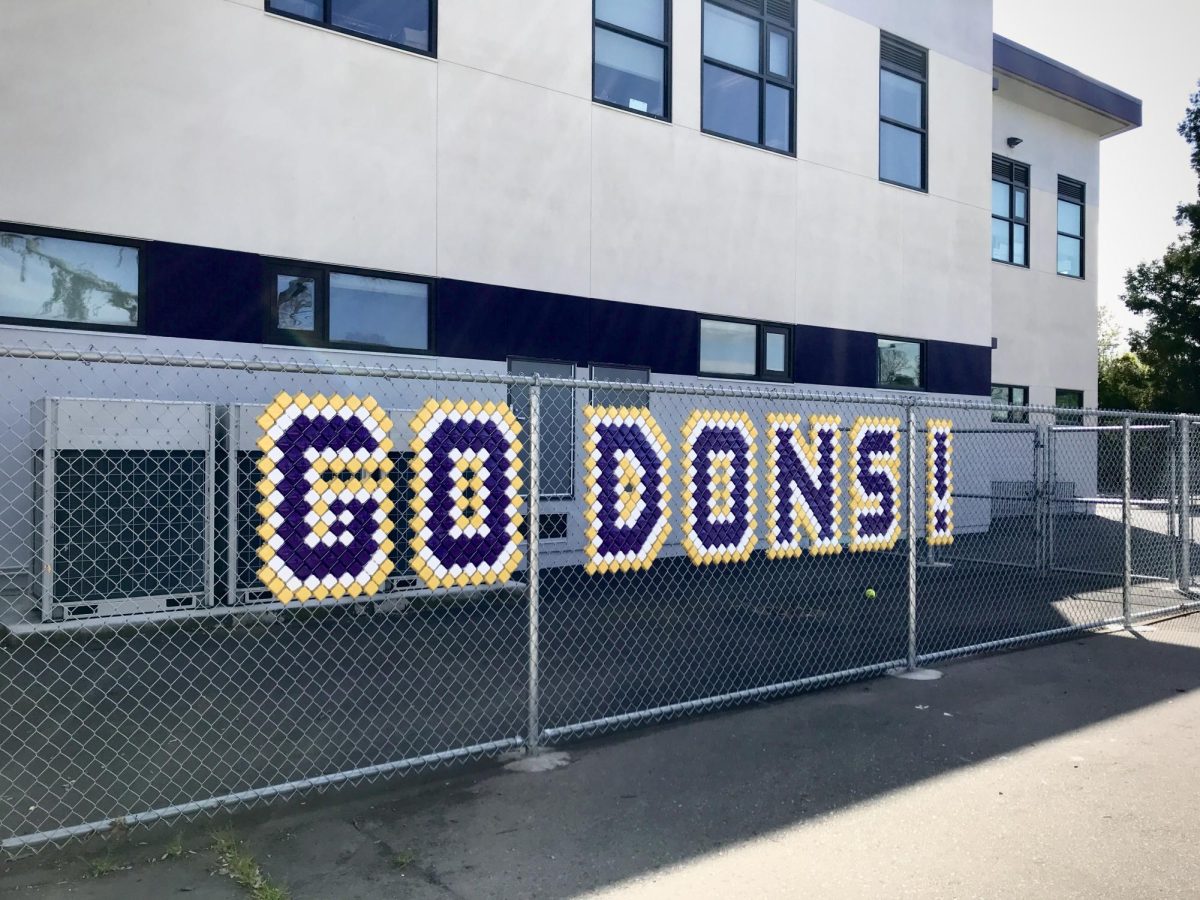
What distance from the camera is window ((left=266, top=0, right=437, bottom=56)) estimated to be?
10.2m

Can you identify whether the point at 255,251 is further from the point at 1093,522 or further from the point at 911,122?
the point at 1093,522

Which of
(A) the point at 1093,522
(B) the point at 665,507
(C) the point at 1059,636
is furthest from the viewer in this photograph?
(A) the point at 1093,522

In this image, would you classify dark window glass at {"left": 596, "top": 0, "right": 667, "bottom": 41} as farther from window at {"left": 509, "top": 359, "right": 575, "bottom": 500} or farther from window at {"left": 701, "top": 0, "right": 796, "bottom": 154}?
window at {"left": 509, "top": 359, "right": 575, "bottom": 500}

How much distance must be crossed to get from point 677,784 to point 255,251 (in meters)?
7.42

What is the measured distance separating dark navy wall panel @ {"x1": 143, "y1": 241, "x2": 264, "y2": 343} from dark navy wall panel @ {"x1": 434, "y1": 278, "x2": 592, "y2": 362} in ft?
7.08

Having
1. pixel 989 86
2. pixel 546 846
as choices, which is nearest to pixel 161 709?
pixel 546 846

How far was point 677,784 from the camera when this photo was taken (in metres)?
4.96

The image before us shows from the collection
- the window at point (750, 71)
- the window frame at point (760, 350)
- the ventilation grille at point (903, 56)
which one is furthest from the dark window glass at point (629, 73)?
the ventilation grille at point (903, 56)

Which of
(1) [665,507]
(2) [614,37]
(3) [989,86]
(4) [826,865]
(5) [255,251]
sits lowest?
(4) [826,865]

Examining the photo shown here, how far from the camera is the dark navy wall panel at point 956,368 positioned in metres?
16.5

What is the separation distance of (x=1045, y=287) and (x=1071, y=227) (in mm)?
2230

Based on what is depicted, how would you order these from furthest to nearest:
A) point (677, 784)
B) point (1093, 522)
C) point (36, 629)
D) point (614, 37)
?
point (1093, 522), point (614, 37), point (36, 629), point (677, 784)

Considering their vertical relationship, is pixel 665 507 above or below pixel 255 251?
below

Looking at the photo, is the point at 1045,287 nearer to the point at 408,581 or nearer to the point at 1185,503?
the point at 1185,503
